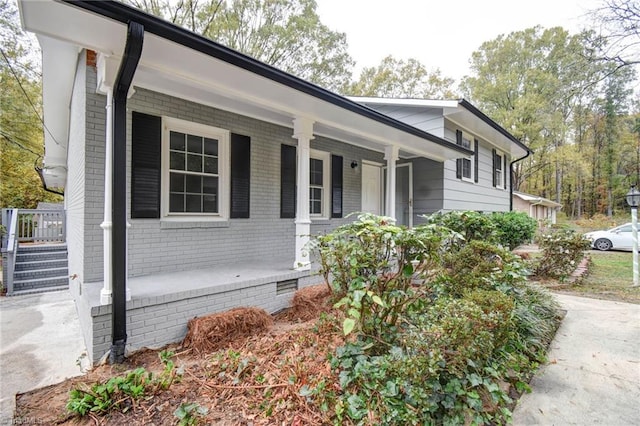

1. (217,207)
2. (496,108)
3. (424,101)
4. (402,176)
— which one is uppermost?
(496,108)

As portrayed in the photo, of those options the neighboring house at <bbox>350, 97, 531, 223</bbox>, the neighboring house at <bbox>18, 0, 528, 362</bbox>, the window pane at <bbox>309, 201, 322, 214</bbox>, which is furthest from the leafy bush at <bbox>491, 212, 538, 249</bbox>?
the window pane at <bbox>309, 201, 322, 214</bbox>

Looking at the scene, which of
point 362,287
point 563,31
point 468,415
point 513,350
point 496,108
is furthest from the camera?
point 496,108

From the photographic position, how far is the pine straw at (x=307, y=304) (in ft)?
13.4

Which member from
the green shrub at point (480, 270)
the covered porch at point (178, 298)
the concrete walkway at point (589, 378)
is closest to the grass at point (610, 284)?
the concrete walkway at point (589, 378)

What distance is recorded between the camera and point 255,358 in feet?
9.01

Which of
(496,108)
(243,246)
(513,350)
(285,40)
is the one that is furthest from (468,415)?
(496,108)

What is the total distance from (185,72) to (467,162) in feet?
28.9

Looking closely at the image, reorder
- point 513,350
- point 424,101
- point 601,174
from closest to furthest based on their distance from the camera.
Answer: point 513,350, point 424,101, point 601,174

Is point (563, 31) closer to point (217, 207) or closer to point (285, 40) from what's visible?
point (285, 40)

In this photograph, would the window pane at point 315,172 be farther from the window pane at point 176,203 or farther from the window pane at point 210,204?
the window pane at point 176,203

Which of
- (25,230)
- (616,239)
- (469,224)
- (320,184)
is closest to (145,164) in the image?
(320,184)

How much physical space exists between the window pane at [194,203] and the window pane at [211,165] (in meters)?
0.45

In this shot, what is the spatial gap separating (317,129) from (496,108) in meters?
20.5

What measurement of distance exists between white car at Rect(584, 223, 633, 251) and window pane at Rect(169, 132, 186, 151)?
14.2 metres
